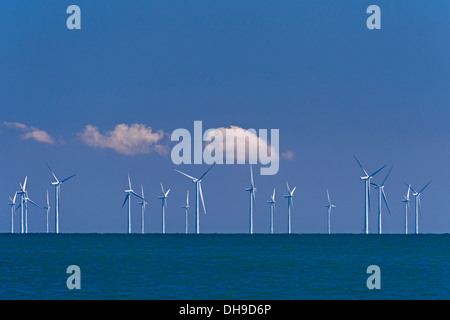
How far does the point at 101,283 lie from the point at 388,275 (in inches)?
1176

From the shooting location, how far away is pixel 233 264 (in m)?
108

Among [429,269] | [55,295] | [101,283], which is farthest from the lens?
[429,269]
